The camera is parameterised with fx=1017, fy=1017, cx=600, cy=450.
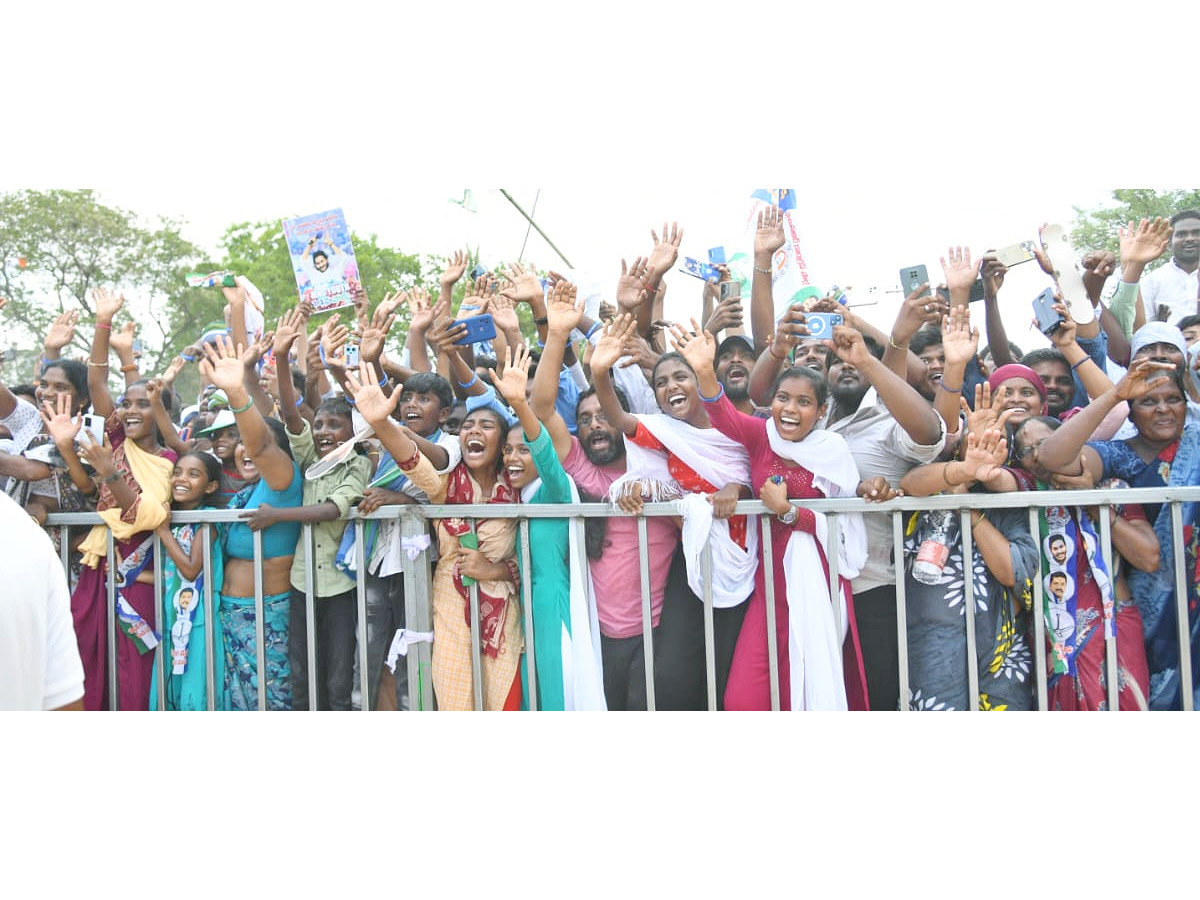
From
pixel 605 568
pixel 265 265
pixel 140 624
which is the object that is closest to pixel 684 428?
pixel 605 568

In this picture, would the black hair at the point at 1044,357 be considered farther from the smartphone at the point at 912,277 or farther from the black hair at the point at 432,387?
the black hair at the point at 432,387

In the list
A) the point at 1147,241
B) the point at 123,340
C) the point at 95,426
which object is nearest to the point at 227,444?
the point at 95,426

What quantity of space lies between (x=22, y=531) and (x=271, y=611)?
8.27ft

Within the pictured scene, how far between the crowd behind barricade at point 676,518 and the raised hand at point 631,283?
0.02 meters

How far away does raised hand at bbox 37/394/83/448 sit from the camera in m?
4.75

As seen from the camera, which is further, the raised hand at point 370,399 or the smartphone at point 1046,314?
the smartphone at point 1046,314

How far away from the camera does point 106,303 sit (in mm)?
5504

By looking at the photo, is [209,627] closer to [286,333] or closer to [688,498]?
[286,333]

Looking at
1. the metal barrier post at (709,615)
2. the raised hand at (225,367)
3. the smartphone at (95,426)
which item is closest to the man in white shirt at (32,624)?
the raised hand at (225,367)

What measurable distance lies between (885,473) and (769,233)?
158 centimetres

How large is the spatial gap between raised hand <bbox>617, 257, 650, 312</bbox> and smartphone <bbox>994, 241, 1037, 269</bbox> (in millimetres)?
1711

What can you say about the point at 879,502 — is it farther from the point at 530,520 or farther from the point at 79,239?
the point at 79,239

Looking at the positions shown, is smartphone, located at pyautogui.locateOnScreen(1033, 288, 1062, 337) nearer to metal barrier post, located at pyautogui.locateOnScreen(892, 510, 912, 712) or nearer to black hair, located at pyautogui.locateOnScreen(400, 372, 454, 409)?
metal barrier post, located at pyautogui.locateOnScreen(892, 510, 912, 712)

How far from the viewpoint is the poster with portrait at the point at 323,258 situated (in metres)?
5.94
